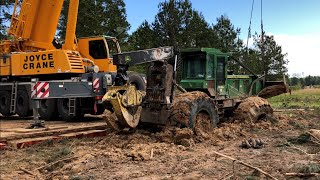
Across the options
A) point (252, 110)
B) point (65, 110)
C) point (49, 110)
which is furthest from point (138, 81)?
point (252, 110)

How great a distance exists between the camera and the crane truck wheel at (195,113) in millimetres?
9703

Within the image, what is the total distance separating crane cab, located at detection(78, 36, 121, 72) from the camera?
16297mm

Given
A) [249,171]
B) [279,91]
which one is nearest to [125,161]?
[249,171]

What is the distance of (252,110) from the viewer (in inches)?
502

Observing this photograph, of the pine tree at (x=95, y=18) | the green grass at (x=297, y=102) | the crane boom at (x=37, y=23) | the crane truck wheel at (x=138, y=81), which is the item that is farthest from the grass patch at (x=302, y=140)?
the pine tree at (x=95, y=18)

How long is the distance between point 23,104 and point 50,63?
92.2 inches

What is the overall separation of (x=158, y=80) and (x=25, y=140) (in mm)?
3481

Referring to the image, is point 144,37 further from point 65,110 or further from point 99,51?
point 65,110

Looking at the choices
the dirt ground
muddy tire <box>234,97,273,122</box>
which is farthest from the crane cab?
the dirt ground

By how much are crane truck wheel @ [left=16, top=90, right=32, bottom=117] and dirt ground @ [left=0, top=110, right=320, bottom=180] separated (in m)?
6.74

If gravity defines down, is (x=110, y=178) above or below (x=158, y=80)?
below

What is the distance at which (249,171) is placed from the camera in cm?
662

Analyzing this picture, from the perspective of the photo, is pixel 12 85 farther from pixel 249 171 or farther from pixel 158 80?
pixel 249 171

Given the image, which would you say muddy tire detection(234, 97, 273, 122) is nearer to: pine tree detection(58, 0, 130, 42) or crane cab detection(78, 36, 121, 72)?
crane cab detection(78, 36, 121, 72)
